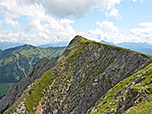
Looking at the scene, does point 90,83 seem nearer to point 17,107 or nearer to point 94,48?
point 94,48

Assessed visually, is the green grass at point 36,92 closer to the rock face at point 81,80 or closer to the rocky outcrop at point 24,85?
the rock face at point 81,80

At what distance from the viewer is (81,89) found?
80.6 metres

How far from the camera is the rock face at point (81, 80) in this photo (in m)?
69.5

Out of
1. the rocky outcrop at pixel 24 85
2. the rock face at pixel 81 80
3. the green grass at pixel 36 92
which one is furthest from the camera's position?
the rocky outcrop at pixel 24 85

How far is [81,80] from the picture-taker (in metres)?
88.1

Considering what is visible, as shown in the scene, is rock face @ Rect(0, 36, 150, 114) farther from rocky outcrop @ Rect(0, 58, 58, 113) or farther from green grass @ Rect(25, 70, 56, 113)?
rocky outcrop @ Rect(0, 58, 58, 113)

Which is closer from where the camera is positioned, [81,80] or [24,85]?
[81,80]

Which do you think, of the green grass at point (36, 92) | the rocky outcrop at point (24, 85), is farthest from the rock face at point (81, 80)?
the rocky outcrop at point (24, 85)

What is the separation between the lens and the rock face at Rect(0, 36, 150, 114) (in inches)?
2736

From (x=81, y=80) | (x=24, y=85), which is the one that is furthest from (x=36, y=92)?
(x=24, y=85)

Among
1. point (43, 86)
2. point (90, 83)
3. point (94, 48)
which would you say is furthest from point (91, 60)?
point (43, 86)

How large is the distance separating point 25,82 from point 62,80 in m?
83.4

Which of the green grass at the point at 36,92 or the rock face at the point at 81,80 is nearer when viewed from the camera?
the rock face at the point at 81,80

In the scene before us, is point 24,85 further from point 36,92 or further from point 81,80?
point 81,80
